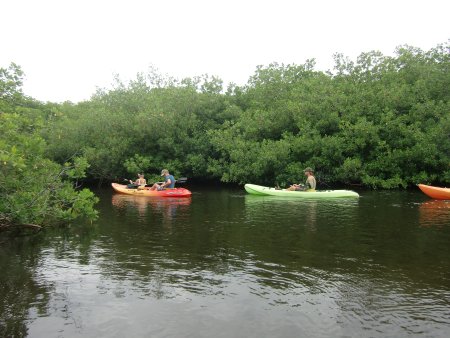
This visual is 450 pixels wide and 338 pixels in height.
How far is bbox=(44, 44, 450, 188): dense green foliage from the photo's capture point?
82.9ft

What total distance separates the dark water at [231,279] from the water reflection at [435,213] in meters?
0.22

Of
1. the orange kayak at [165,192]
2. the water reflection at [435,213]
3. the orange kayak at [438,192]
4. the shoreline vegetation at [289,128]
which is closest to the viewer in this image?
the water reflection at [435,213]

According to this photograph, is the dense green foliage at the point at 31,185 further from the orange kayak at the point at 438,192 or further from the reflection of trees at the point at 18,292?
the orange kayak at the point at 438,192

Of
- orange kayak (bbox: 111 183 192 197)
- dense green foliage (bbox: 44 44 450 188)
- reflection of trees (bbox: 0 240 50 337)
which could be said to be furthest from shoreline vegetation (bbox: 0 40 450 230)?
reflection of trees (bbox: 0 240 50 337)

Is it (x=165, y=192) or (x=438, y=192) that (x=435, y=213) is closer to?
(x=438, y=192)

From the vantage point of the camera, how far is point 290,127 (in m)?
28.8

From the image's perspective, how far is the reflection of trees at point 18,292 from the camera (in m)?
5.82

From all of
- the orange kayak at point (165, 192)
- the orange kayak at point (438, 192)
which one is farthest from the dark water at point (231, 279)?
the orange kayak at point (165, 192)

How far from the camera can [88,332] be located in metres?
5.61

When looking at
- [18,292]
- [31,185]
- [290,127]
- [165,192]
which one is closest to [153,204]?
[165,192]

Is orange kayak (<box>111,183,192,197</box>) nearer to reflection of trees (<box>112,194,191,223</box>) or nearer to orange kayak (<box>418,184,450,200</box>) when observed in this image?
reflection of trees (<box>112,194,191,223</box>)

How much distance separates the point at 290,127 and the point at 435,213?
14513mm

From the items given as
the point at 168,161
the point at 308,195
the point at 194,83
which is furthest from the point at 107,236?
the point at 194,83

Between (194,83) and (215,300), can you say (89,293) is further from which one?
(194,83)
